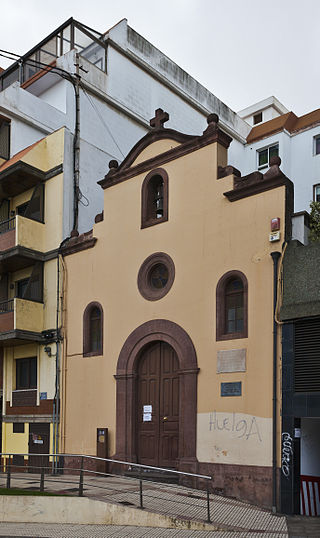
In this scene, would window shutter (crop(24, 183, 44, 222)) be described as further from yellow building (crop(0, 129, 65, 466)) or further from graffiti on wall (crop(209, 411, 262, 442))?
graffiti on wall (crop(209, 411, 262, 442))

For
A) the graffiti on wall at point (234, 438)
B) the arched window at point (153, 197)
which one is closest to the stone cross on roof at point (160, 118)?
the arched window at point (153, 197)

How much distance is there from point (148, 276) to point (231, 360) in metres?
3.91

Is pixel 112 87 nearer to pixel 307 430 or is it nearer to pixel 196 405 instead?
pixel 196 405

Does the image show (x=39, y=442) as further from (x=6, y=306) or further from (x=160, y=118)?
(x=160, y=118)

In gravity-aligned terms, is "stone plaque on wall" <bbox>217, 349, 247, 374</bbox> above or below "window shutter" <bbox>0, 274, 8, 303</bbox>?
below

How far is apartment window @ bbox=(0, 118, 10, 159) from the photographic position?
2252 cm

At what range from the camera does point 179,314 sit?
15883 millimetres

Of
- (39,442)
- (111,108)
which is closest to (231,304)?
(39,442)

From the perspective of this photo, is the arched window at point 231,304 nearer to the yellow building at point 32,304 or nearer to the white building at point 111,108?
the yellow building at point 32,304

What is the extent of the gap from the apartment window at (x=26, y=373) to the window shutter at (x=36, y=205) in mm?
4962

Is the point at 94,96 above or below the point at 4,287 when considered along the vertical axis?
above

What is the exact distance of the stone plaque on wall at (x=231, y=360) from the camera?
14148 mm

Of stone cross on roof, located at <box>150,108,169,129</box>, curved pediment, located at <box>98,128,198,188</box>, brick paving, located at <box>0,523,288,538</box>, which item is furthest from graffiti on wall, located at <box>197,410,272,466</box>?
stone cross on roof, located at <box>150,108,169,129</box>

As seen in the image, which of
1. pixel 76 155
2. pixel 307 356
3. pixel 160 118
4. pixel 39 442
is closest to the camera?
pixel 307 356
